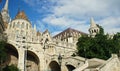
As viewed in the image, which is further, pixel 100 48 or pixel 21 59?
pixel 100 48

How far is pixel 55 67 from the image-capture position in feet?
113

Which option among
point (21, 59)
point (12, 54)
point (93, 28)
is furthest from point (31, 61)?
point (93, 28)

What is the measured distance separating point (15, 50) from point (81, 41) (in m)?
14.1

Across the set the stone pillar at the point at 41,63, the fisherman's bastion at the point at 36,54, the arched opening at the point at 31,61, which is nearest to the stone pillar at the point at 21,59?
the fisherman's bastion at the point at 36,54

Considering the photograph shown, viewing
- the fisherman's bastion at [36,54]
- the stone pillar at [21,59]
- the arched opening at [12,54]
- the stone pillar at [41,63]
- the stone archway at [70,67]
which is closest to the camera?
the stone pillar at [21,59]

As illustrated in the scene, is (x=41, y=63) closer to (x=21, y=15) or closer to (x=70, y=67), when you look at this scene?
(x=70, y=67)

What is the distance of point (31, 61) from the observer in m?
32.2

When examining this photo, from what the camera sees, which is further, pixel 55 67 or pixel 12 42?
pixel 55 67

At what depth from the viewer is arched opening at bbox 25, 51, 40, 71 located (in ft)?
103

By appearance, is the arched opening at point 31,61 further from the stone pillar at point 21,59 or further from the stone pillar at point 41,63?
the stone pillar at point 21,59

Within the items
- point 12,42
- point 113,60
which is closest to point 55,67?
point 12,42

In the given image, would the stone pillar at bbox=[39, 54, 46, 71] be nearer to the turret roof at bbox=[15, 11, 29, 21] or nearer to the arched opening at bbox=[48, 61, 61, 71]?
the arched opening at bbox=[48, 61, 61, 71]

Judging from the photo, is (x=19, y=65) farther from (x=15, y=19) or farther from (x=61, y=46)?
(x=15, y=19)

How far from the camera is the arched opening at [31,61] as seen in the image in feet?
103
